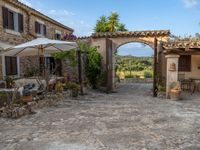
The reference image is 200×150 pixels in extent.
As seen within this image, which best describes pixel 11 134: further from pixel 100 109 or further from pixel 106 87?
pixel 106 87

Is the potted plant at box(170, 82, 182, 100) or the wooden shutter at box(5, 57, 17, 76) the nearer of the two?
the potted plant at box(170, 82, 182, 100)

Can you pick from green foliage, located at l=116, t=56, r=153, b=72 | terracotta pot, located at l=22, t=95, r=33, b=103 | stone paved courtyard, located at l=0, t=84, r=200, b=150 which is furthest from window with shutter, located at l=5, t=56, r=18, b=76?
green foliage, located at l=116, t=56, r=153, b=72

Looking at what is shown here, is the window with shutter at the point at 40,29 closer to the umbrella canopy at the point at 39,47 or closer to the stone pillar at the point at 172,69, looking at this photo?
the umbrella canopy at the point at 39,47

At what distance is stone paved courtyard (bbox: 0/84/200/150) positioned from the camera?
5389 millimetres

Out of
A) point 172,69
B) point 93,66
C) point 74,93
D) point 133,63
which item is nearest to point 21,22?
point 93,66

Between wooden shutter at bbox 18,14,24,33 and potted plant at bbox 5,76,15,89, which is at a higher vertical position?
wooden shutter at bbox 18,14,24,33

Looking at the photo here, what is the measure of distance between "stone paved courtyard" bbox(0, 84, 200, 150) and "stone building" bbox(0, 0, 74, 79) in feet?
17.4

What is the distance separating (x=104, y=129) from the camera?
6539 mm

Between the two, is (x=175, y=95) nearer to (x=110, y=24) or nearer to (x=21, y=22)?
(x=21, y=22)

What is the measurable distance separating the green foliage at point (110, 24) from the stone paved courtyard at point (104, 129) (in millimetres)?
15389

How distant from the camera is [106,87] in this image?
49.5 feet

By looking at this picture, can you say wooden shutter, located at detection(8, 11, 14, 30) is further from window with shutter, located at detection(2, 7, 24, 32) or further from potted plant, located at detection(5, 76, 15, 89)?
potted plant, located at detection(5, 76, 15, 89)

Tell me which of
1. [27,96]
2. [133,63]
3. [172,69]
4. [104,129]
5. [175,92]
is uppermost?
[133,63]

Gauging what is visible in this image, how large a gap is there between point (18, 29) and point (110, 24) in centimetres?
1103
